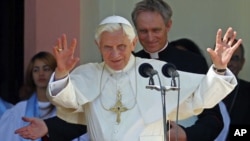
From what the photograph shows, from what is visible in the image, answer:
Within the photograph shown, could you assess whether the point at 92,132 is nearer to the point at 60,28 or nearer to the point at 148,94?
the point at 148,94

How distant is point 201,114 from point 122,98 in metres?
0.57

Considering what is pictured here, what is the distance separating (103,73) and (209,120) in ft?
2.29

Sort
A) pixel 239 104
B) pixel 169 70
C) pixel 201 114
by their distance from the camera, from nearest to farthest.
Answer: pixel 169 70, pixel 201 114, pixel 239 104

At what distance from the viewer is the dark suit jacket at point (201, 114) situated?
5.10 meters

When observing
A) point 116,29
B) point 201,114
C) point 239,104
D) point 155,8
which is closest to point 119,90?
point 116,29

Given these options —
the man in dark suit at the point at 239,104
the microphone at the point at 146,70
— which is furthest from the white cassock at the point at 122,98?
the man in dark suit at the point at 239,104

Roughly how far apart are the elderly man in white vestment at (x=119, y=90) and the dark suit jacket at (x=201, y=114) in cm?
28

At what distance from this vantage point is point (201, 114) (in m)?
5.24

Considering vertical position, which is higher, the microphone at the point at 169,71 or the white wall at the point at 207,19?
the white wall at the point at 207,19

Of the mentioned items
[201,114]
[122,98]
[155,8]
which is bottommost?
[201,114]

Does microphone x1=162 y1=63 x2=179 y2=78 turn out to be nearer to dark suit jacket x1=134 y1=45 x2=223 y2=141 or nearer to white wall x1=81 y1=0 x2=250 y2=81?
dark suit jacket x1=134 y1=45 x2=223 y2=141

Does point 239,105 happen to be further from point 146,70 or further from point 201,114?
point 146,70

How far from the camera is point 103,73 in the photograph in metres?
4.97

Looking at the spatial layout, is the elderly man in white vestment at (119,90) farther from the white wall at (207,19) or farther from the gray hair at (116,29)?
the white wall at (207,19)
